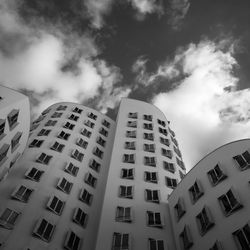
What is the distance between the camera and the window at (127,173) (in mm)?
32606

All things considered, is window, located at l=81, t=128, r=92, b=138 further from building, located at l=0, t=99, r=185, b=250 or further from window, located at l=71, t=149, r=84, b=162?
window, located at l=71, t=149, r=84, b=162

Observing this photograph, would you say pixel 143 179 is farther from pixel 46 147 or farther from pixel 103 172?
pixel 46 147

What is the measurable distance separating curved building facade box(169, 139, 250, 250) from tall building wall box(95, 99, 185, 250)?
228 centimetres

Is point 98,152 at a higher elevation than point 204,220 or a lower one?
higher

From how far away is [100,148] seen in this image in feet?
135

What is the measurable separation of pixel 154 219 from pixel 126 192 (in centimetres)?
524

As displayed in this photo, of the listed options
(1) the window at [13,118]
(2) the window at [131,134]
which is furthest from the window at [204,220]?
(2) the window at [131,134]

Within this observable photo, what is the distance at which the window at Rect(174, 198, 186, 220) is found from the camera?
81.8 feet

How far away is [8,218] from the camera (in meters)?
23.8

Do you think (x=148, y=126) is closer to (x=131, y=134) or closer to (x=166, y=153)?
(x=131, y=134)

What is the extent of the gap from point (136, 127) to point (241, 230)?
97.4 feet

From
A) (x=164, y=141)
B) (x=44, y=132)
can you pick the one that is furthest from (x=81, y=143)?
(x=164, y=141)

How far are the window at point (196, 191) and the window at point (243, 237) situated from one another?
6.13 meters

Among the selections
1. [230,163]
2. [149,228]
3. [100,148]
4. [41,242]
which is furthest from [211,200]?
[100,148]
